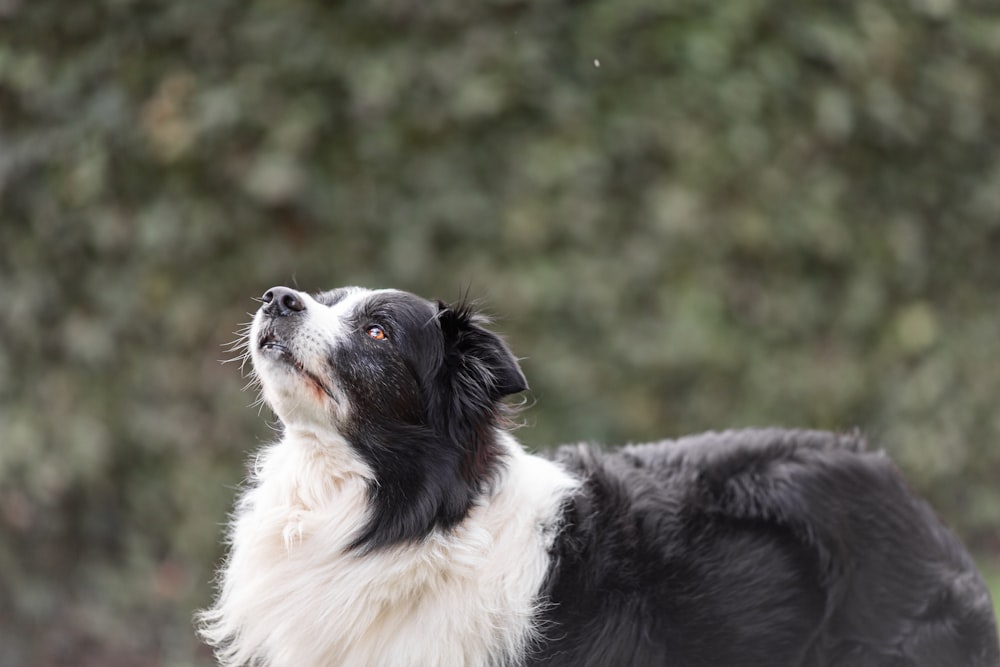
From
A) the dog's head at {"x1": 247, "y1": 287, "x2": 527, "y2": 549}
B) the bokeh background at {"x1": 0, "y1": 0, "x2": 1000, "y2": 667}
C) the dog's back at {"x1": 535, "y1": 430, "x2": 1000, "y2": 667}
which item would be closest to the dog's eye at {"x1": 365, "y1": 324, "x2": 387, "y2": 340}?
the dog's head at {"x1": 247, "y1": 287, "x2": 527, "y2": 549}

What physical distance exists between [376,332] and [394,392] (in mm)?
187

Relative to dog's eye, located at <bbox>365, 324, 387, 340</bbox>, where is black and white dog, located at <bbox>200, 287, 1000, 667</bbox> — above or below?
below

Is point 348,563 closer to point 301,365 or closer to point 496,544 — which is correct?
point 496,544

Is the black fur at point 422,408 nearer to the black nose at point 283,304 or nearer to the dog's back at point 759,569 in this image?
Answer: the black nose at point 283,304

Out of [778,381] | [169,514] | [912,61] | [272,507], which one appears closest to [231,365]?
[169,514]

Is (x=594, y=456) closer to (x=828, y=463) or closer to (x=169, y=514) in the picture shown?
(x=828, y=463)

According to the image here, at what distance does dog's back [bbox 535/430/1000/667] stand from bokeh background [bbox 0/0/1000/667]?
235 centimetres

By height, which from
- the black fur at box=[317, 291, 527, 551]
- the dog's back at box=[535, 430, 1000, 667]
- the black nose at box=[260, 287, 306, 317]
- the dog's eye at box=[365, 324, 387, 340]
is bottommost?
the dog's back at box=[535, 430, 1000, 667]

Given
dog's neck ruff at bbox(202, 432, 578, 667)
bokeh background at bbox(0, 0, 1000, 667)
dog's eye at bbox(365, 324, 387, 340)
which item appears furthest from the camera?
bokeh background at bbox(0, 0, 1000, 667)

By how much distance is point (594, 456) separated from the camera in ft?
11.7

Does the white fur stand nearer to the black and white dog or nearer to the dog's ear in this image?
the black and white dog

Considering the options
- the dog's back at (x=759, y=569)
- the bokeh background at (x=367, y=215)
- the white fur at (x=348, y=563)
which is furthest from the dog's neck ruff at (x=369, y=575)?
the bokeh background at (x=367, y=215)

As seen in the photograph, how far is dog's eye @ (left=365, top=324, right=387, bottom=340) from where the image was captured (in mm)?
3230

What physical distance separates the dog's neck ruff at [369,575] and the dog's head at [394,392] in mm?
55
